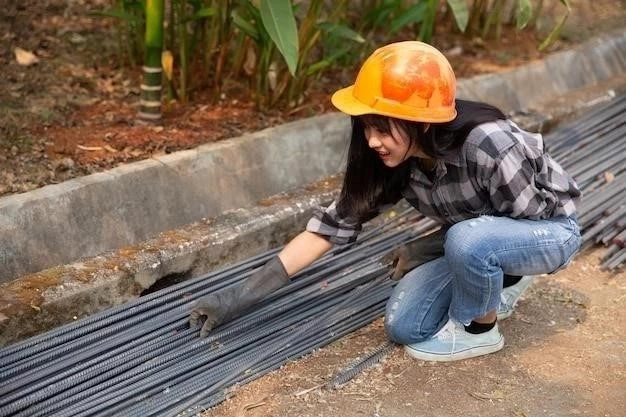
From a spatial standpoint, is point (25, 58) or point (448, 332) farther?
point (25, 58)

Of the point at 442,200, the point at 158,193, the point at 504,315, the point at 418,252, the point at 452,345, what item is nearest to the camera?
the point at 442,200

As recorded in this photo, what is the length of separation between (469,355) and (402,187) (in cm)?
52

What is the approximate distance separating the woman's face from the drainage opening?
870 mm

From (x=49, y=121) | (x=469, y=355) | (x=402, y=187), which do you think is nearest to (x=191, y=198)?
(x=49, y=121)

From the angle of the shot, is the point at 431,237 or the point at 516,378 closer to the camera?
the point at 516,378

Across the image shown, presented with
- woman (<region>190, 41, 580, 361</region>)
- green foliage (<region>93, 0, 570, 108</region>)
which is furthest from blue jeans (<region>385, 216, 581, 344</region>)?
green foliage (<region>93, 0, 570, 108</region>)

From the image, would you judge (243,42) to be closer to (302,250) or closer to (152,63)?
(152,63)

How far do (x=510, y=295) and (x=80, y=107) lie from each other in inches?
67.5

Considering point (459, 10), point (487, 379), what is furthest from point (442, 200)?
point (459, 10)

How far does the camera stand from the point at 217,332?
2.48 metres

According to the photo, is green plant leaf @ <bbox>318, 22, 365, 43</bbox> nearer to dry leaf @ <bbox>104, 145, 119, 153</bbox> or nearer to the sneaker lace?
dry leaf @ <bbox>104, 145, 119, 153</bbox>

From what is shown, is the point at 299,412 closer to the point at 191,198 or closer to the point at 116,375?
the point at 116,375

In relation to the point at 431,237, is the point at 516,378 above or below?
below

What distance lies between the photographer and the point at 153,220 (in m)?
2.85
